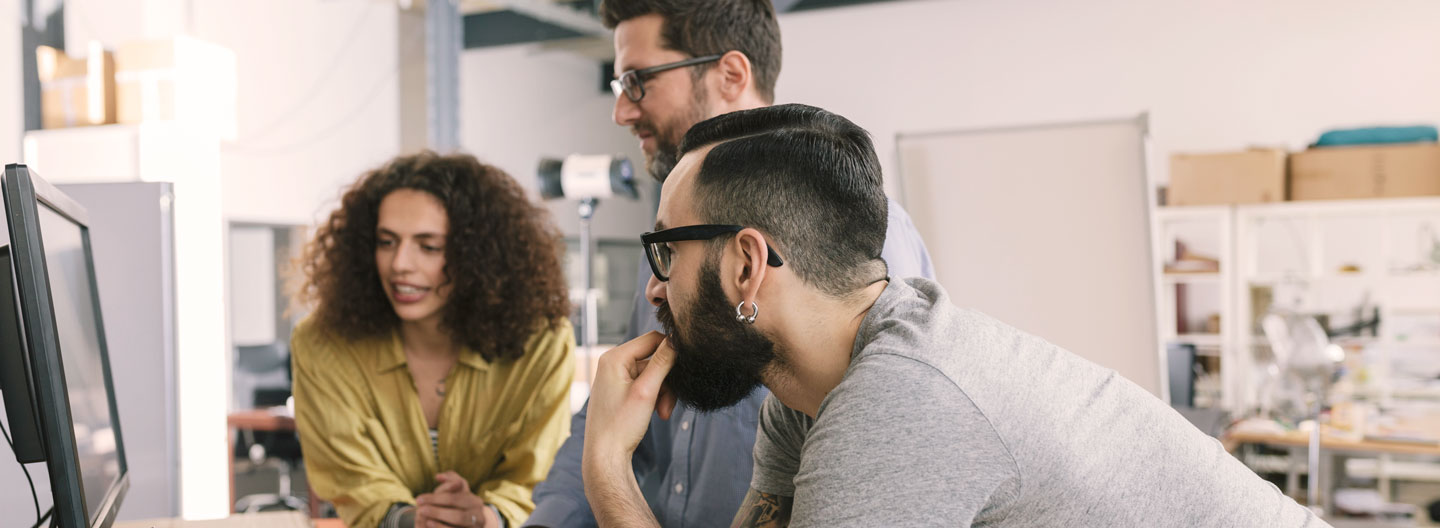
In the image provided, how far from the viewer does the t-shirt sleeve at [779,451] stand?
1331mm

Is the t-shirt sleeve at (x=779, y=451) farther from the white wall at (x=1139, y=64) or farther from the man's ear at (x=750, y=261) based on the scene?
the white wall at (x=1139, y=64)

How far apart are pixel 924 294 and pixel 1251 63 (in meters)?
7.67

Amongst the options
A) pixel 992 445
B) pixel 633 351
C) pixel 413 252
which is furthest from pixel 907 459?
pixel 413 252

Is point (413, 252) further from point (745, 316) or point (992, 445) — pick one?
point (992, 445)

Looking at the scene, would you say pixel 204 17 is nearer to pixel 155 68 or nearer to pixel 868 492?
pixel 155 68

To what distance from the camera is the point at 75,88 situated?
407cm

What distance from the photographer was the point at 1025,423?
98cm

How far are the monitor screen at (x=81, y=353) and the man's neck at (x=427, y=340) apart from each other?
2.72 ft

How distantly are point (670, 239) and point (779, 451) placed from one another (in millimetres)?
336

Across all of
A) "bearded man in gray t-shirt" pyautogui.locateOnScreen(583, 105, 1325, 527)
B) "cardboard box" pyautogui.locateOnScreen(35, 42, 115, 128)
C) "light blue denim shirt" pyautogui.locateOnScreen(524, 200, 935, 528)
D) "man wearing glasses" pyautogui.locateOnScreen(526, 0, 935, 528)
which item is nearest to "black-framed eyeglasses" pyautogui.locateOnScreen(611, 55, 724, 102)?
"man wearing glasses" pyautogui.locateOnScreen(526, 0, 935, 528)

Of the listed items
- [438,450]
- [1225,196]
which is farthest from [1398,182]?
[438,450]

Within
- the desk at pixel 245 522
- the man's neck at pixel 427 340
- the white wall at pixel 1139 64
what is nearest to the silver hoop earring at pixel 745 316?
the desk at pixel 245 522

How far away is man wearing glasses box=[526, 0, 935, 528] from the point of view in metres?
1.64

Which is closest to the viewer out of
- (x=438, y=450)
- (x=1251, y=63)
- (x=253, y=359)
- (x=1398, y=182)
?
(x=438, y=450)
